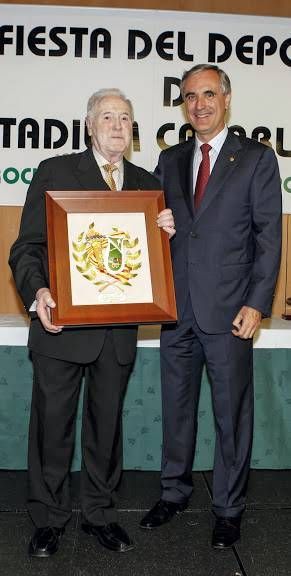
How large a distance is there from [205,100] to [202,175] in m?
0.28

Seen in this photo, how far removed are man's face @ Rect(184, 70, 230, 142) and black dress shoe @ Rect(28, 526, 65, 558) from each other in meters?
1.58

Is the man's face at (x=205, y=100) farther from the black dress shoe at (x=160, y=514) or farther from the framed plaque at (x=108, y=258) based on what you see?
the black dress shoe at (x=160, y=514)

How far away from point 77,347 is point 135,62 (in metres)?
1.99

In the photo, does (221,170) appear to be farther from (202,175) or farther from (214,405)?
(214,405)

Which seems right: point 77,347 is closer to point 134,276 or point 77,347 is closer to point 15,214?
point 134,276

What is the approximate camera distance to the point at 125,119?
84.9 inches

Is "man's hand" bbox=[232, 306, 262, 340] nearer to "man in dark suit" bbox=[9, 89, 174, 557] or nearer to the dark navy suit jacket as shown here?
the dark navy suit jacket

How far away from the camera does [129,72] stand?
11.5 feet

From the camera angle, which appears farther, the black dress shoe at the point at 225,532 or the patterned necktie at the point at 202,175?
the patterned necktie at the point at 202,175

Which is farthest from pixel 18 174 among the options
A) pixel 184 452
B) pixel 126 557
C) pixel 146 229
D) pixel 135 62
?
pixel 126 557

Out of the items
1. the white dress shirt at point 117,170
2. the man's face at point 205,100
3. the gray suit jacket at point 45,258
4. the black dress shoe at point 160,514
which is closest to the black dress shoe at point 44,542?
the black dress shoe at point 160,514

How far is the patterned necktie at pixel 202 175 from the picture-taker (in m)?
2.43

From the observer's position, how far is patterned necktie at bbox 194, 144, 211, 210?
243 cm

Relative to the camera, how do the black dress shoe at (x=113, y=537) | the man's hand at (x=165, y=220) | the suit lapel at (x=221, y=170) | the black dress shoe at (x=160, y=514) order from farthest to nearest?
the black dress shoe at (x=160, y=514), the suit lapel at (x=221, y=170), the black dress shoe at (x=113, y=537), the man's hand at (x=165, y=220)
